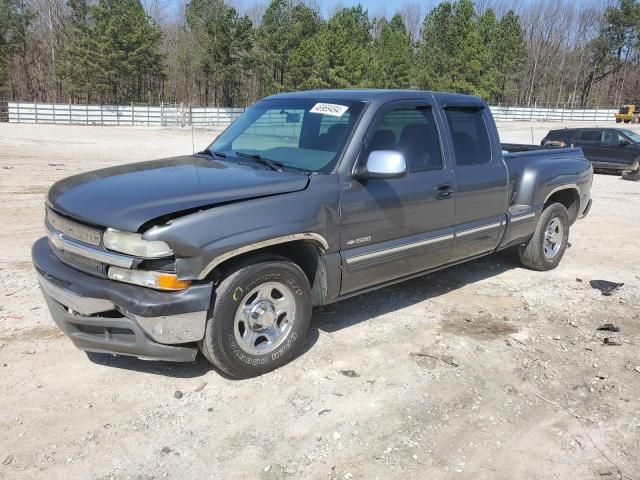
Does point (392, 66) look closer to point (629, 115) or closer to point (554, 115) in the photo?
point (554, 115)

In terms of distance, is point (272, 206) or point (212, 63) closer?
point (272, 206)

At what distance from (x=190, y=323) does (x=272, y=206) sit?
0.86 metres

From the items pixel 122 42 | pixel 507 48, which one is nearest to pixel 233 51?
pixel 122 42

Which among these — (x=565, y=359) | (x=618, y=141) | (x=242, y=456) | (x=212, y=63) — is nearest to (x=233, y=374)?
(x=242, y=456)

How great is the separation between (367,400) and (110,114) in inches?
1691

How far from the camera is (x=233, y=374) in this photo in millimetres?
3549

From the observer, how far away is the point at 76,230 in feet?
11.0

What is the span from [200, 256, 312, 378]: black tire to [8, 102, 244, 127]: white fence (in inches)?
1517

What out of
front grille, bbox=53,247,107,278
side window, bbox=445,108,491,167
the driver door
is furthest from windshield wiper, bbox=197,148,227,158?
side window, bbox=445,108,491,167

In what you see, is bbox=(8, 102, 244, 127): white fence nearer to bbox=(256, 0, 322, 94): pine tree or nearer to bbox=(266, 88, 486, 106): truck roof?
bbox=(256, 0, 322, 94): pine tree

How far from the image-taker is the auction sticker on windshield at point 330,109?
13.7ft

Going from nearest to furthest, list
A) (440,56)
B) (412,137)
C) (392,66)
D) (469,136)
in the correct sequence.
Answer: (412,137), (469,136), (440,56), (392,66)

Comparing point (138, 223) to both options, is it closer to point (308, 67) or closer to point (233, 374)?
point (233, 374)

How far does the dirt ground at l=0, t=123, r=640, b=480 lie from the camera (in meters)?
2.87
